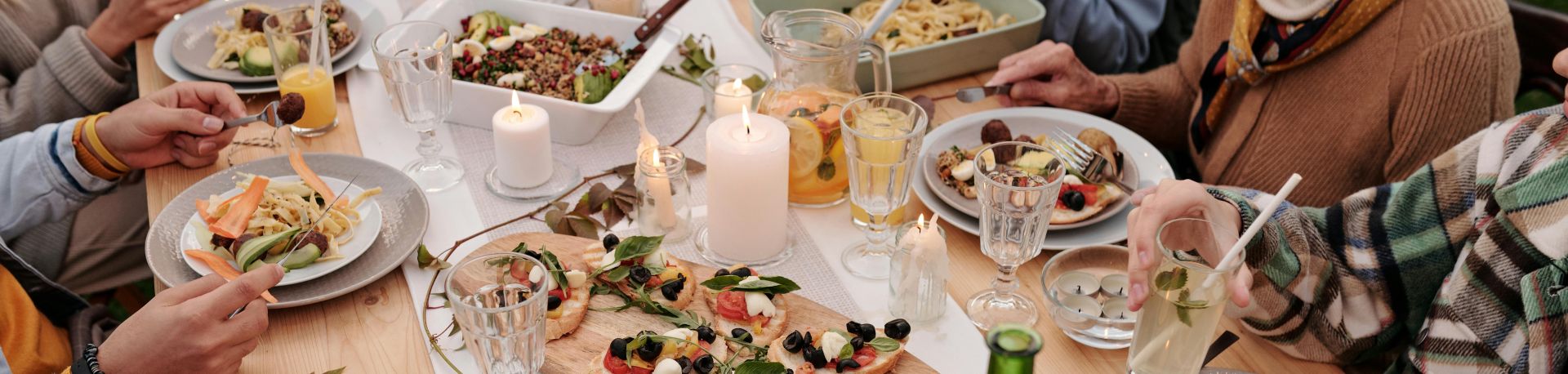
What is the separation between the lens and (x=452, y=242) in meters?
1.55

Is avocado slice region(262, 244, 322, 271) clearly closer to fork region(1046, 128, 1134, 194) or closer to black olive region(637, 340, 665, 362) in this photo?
black olive region(637, 340, 665, 362)

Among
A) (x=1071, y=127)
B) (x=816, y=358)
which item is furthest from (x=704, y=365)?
(x=1071, y=127)

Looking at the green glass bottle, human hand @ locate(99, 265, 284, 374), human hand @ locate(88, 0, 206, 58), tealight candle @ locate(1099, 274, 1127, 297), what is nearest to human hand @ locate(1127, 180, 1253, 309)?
tealight candle @ locate(1099, 274, 1127, 297)

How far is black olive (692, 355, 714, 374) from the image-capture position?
1.20 m

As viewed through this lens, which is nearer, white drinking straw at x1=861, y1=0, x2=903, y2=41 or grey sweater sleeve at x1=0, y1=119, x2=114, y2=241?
grey sweater sleeve at x1=0, y1=119, x2=114, y2=241

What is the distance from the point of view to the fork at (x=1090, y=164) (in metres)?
1.62

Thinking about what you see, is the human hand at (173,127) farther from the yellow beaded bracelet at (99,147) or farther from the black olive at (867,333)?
the black olive at (867,333)

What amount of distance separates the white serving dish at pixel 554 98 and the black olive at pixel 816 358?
67 cm

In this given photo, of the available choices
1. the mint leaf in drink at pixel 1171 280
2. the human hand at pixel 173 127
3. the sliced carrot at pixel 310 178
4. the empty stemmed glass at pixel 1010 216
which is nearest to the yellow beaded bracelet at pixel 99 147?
the human hand at pixel 173 127

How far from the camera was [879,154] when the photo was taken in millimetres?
1376

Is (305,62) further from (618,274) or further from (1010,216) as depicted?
(1010,216)

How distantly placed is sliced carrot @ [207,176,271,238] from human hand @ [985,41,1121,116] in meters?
1.15

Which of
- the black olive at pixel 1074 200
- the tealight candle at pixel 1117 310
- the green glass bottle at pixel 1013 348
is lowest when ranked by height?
the black olive at pixel 1074 200

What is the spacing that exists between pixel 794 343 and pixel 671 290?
19 centimetres
